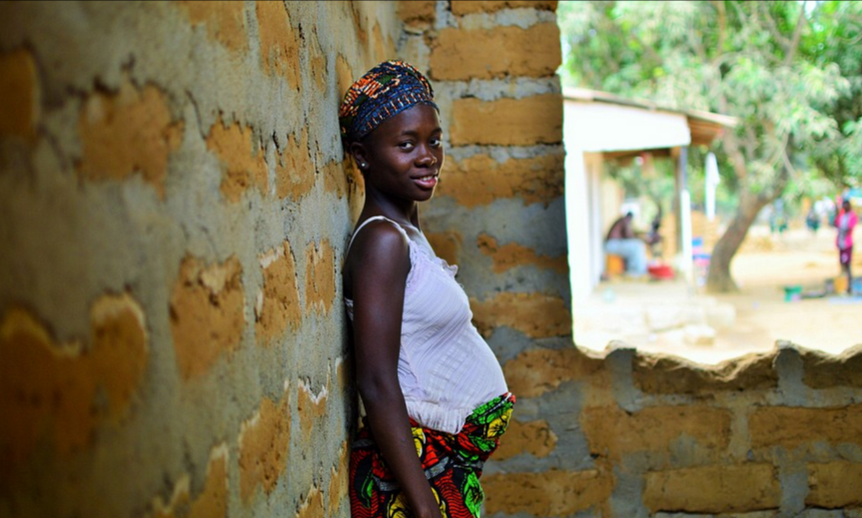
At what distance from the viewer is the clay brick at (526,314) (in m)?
2.91

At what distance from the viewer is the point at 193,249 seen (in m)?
0.90

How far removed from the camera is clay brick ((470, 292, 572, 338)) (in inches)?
115

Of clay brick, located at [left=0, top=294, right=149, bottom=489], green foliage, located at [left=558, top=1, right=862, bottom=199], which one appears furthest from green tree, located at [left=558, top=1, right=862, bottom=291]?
clay brick, located at [left=0, top=294, right=149, bottom=489]

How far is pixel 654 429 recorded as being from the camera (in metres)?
2.92

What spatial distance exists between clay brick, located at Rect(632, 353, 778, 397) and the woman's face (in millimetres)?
1474

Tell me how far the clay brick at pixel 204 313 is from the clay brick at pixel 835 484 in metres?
2.57

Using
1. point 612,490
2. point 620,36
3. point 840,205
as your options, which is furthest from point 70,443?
point 620,36

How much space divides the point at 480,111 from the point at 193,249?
7.04 ft

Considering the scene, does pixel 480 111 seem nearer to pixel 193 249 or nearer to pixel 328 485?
pixel 328 485

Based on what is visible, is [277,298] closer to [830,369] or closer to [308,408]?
[308,408]

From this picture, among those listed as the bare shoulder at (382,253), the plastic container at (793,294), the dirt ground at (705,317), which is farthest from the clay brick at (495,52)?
the plastic container at (793,294)

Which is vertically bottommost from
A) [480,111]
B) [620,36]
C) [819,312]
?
[819,312]

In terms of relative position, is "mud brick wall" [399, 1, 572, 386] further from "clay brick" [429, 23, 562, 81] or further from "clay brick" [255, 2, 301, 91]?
"clay brick" [255, 2, 301, 91]

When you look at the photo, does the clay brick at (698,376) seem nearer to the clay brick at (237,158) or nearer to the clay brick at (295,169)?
the clay brick at (295,169)
